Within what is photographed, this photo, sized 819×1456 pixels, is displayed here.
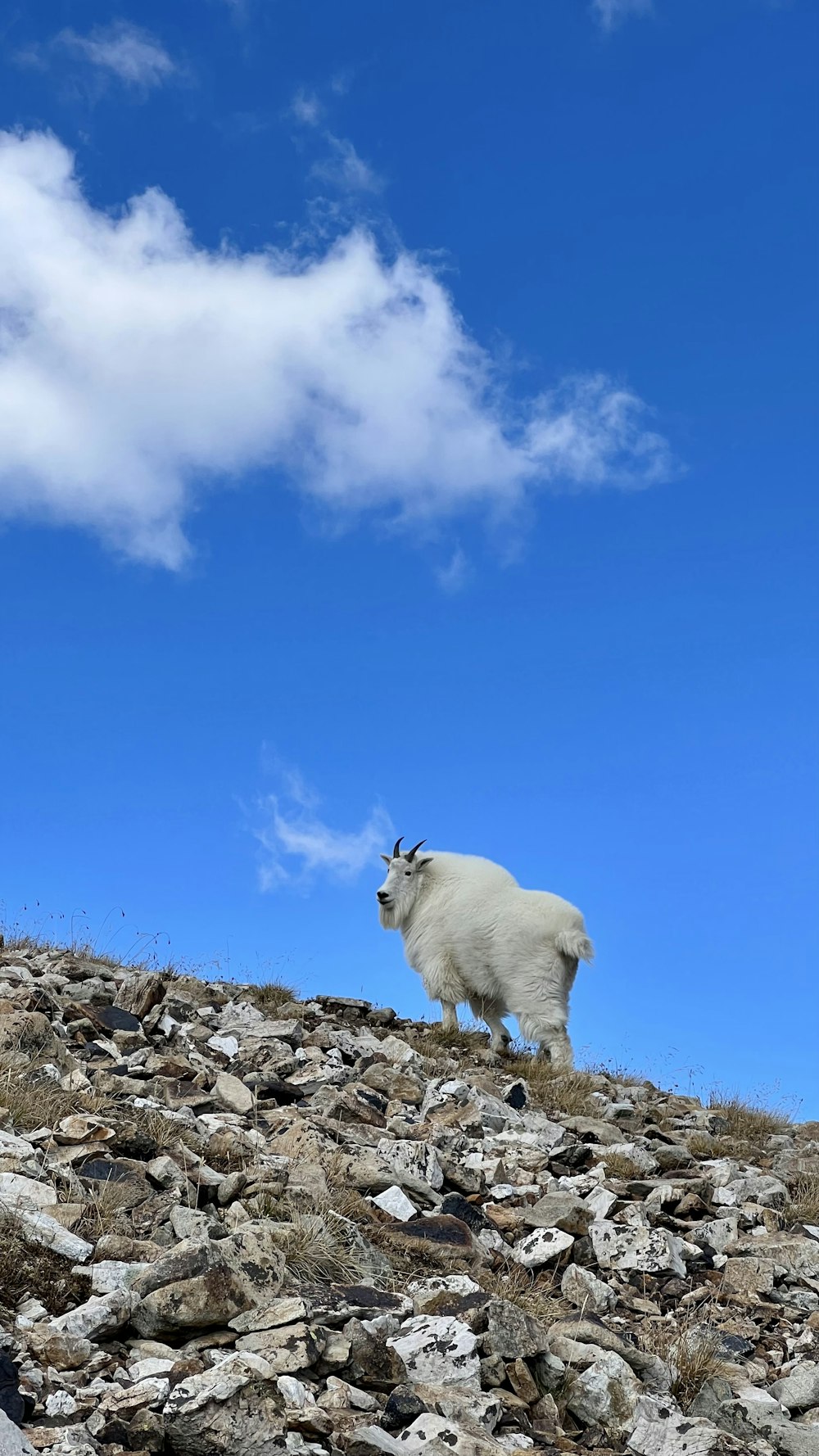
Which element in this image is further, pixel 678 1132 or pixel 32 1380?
pixel 678 1132

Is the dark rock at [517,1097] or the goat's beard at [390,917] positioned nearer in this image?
the dark rock at [517,1097]

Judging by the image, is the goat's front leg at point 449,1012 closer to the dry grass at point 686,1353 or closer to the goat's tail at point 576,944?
the goat's tail at point 576,944

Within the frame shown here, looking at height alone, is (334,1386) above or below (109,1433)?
above

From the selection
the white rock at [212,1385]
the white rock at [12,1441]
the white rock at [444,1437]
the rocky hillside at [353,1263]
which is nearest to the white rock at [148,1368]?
the rocky hillside at [353,1263]

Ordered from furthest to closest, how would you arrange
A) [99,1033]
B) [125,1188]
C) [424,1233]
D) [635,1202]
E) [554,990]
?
[554,990] → [99,1033] → [635,1202] → [424,1233] → [125,1188]

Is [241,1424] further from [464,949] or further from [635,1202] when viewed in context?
[464,949]

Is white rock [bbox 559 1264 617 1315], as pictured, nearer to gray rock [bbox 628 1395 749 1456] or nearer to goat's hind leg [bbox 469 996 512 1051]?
gray rock [bbox 628 1395 749 1456]

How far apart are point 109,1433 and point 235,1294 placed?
36.9 inches

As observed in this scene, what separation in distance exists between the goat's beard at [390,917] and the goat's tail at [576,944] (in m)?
3.29

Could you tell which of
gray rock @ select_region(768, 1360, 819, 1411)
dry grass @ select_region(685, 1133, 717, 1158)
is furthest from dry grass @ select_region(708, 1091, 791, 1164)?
gray rock @ select_region(768, 1360, 819, 1411)

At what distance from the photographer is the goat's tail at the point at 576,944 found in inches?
642

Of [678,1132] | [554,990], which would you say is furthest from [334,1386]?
[554,990]

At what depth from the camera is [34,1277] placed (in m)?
5.65

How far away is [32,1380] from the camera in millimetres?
4930
